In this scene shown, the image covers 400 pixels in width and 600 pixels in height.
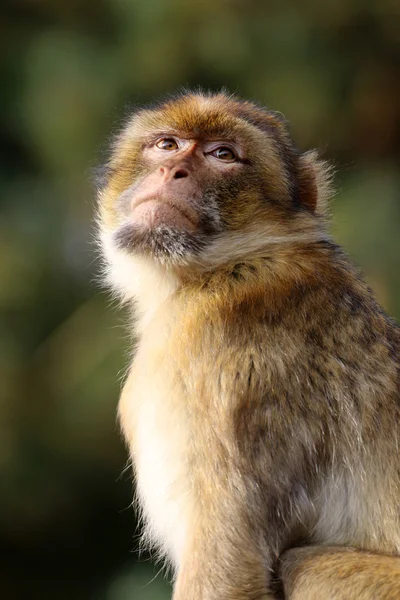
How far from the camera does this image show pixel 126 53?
19844mm

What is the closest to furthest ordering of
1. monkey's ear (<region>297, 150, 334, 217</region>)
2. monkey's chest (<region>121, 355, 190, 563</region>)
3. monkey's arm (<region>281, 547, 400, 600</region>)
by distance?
monkey's arm (<region>281, 547, 400, 600</region>) < monkey's chest (<region>121, 355, 190, 563</region>) < monkey's ear (<region>297, 150, 334, 217</region>)

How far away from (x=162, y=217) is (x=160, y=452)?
43.3 inches

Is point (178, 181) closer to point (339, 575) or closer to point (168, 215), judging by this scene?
point (168, 215)

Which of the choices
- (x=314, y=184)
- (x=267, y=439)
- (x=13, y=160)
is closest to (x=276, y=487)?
(x=267, y=439)

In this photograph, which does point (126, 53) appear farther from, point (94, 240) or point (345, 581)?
point (345, 581)

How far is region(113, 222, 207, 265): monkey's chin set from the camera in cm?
588

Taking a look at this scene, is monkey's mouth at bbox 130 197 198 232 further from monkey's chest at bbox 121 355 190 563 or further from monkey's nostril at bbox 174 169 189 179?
monkey's chest at bbox 121 355 190 563

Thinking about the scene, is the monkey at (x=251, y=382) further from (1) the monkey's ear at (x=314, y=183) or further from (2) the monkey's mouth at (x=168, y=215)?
(1) the monkey's ear at (x=314, y=183)

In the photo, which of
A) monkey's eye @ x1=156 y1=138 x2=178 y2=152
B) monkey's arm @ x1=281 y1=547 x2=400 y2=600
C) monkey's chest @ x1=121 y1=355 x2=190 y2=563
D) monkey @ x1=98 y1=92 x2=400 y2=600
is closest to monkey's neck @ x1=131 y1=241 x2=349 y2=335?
monkey @ x1=98 y1=92 x2=400 y2=600

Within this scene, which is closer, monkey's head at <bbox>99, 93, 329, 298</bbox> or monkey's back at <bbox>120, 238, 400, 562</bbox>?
monkey's back at <bbox>120, 238, 400, 562</bbox>

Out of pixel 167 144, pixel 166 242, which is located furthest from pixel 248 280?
pixel 167 144

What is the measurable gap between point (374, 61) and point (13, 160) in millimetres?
6055

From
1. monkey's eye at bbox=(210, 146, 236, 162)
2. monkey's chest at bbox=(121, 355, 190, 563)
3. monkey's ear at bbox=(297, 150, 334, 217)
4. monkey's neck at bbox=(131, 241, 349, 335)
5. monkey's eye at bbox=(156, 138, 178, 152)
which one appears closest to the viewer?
monkey's chest at bbox=(121, 355, 190, 563)

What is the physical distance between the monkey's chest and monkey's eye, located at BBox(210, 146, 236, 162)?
1.05 meters
